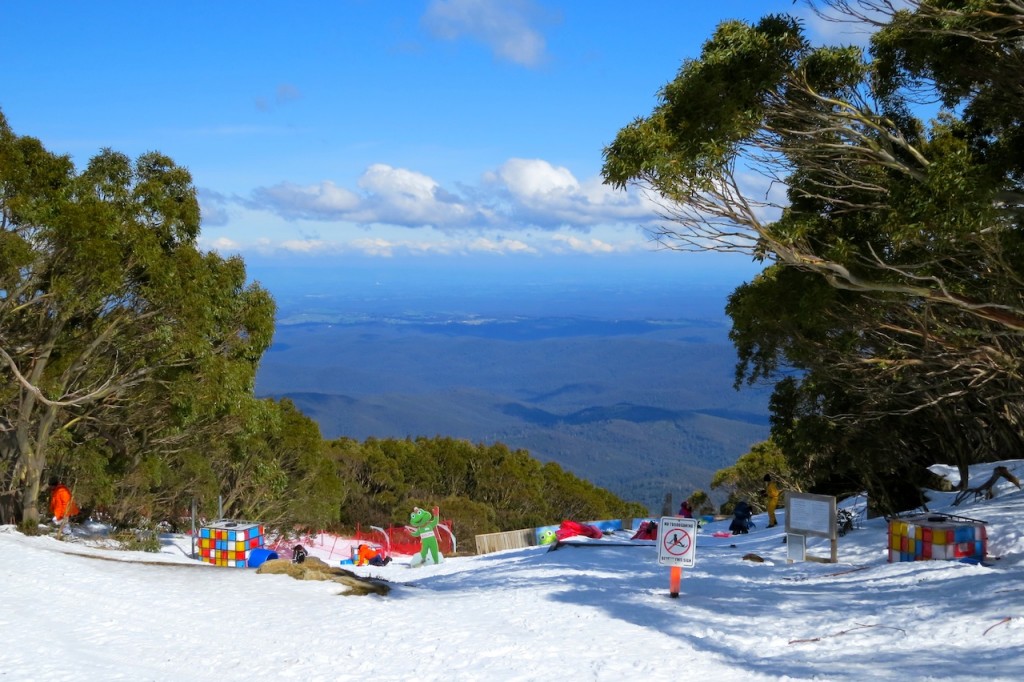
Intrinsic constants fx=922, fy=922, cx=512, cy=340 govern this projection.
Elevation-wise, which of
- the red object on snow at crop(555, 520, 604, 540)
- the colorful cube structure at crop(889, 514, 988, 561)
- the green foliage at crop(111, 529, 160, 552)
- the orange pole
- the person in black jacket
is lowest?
the green foliage at crop(111, 529, 160, 552)

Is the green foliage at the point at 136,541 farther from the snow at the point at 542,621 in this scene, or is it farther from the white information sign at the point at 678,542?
the white information sign at the point at 678,542

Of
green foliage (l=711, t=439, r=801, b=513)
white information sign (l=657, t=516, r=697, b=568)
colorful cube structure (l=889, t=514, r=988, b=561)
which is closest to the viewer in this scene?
white information sign (l=657, t=516, r=697, b=568)

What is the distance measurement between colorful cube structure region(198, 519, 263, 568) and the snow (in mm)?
1925

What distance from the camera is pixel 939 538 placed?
13250mm

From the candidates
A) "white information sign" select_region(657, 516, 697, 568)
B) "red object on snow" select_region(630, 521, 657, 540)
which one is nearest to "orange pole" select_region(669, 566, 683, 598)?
"white information sign" select_region(657, 516, 697, 568)

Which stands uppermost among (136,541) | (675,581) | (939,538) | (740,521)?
(939,538)

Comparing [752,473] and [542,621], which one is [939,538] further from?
[752,473]

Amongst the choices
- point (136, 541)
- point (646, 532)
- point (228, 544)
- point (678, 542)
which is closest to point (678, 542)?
point (678, 542)

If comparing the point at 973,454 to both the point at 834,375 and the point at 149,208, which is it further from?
the point at 149,208

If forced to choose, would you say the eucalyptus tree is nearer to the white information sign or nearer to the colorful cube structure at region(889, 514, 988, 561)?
the white information sign

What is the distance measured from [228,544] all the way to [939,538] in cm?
1235

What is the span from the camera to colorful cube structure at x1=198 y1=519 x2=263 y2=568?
1752cm

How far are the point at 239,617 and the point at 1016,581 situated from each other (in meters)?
9.70

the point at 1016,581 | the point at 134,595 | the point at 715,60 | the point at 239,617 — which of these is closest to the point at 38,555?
the point at 134,595
